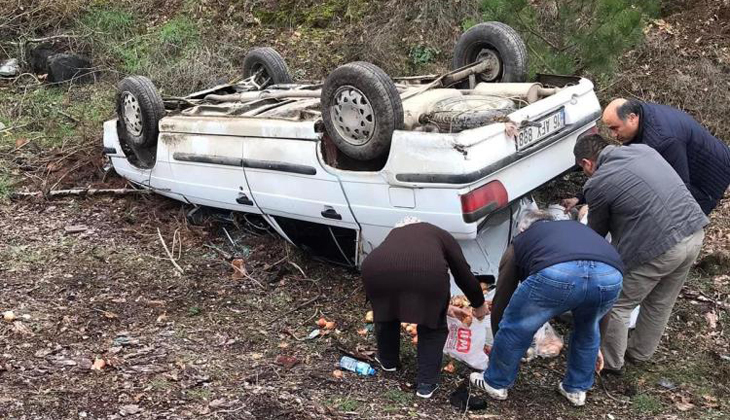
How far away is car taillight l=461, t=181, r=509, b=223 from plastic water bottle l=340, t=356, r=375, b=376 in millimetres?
1029

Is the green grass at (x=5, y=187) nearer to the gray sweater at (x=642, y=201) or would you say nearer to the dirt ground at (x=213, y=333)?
the dirt ground at (x=213, y=333)

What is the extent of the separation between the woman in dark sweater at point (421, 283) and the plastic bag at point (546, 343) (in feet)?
1.85

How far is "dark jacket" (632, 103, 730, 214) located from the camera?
418cm

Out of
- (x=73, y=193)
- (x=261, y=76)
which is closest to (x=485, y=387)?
(x=261, y=76)

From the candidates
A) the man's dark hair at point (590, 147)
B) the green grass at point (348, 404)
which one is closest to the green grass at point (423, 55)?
the man's dark hair at point (590, 147)

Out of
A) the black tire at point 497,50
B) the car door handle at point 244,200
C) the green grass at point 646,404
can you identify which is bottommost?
the green grass at point 646,404

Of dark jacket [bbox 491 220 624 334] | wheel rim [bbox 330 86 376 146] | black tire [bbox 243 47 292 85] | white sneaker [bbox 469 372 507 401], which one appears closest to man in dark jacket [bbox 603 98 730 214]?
dark jacket [bbox 491 220 624 334]

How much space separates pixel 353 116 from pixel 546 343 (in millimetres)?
1804

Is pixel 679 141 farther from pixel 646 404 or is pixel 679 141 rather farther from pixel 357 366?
pixel 357 366

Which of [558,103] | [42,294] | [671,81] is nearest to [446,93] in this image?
[558,103]

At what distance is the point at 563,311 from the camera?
358 cm

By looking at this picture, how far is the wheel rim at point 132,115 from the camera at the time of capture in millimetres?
5863

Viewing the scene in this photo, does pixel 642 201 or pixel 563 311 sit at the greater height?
pixel 642 201

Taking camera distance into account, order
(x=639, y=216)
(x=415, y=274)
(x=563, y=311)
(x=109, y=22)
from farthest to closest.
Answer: (x=109, y=22), (x=639, y=216), (x=415, y=274), (x=563, y=311)
